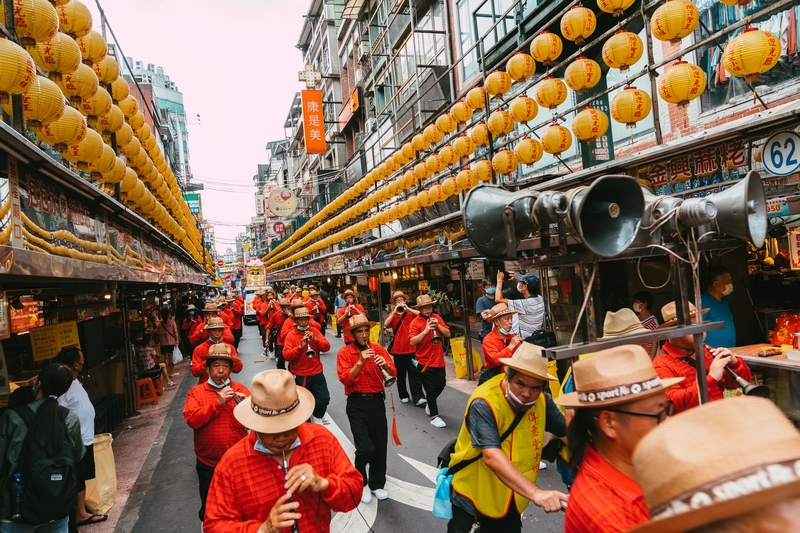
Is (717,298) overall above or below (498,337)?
above

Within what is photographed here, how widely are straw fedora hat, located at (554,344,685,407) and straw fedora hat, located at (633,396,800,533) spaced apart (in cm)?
78

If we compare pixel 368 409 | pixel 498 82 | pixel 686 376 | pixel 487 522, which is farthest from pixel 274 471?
pixel 498 82

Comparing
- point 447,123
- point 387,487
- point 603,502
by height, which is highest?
point 447,123

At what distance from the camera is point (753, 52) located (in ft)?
16.3

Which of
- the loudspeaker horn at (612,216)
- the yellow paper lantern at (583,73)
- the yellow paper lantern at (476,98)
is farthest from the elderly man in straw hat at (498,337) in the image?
the yellow paper lantern at (476,98)

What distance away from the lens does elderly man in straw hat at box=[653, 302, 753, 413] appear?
3367mm

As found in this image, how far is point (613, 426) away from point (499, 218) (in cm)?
119

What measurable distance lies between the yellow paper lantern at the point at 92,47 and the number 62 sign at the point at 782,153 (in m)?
9.23

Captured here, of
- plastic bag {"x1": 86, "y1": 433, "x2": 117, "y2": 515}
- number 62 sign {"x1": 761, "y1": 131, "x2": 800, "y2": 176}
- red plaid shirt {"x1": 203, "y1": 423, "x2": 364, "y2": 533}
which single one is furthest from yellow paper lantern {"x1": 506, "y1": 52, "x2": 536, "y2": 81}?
plastic bag {"x1": 86, "y1": 433, "x2": 117, "y2": 515}

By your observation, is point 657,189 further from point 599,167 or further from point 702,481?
point 702,481

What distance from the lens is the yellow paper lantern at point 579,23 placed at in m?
7.46

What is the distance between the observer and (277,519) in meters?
2.22

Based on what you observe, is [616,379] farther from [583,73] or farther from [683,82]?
[583,73]

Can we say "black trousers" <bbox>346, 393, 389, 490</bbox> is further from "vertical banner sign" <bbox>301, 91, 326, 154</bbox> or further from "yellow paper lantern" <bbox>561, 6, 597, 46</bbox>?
"vertical banner sign" <bbox>301, 91, 326, 154</bbox>
